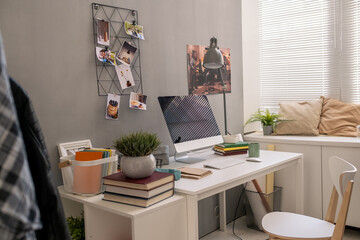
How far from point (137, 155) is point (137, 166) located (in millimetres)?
59

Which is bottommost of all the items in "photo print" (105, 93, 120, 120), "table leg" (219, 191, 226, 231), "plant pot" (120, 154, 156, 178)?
"table leg" (219, 191, 226, 231)

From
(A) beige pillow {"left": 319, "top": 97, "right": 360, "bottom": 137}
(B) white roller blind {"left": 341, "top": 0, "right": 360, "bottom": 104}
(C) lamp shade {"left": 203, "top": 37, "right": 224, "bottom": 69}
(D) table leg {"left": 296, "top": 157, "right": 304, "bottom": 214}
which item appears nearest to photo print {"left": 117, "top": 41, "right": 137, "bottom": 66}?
(C) lamp shade {"left": 203, "top": 37, "right": 224, "bottom": 69}

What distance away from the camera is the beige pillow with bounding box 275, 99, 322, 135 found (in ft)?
9.87

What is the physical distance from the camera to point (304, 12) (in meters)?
3.26

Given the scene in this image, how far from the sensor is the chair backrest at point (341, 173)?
170 cm

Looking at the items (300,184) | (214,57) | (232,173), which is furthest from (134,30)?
(300,184)

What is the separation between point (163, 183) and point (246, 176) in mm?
558

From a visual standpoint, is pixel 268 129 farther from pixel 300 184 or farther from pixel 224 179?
pixel 224 179

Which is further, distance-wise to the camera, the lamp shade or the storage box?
the lamp shade

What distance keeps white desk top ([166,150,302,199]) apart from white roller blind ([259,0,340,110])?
1020mm

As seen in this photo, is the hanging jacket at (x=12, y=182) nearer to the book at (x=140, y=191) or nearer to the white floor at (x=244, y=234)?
the book at (x=140, y=191)

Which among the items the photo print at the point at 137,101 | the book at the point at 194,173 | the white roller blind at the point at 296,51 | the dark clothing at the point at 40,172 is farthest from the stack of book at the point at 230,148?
the dark clothing at the point at 40,172

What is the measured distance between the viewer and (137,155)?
1645 mm

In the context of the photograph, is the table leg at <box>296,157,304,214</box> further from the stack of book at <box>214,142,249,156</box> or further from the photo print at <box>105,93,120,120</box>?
the photo print at <box>105,93,120,120</box>
